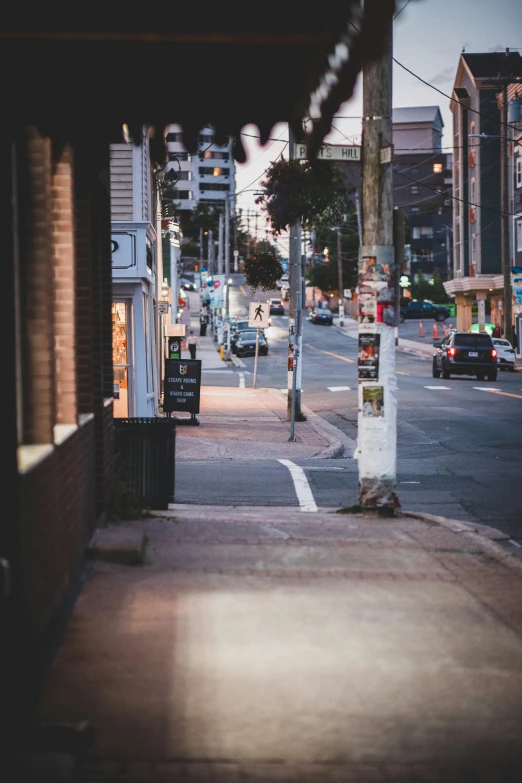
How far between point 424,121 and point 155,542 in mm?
124328

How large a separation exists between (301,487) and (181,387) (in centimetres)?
903

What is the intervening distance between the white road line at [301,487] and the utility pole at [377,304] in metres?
1.69


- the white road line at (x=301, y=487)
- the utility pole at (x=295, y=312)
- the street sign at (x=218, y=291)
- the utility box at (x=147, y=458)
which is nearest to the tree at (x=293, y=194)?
the white road line at (x=301, y=487)

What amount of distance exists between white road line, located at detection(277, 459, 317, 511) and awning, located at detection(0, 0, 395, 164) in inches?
298

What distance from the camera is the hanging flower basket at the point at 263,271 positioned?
26188mm

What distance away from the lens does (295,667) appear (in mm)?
6102

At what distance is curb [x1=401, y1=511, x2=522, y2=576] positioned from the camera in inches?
376

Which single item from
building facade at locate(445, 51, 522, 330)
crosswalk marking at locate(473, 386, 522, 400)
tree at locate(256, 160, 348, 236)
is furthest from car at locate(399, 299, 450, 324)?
tree at locate(256, 160, 348, 236)

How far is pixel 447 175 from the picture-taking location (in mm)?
126875

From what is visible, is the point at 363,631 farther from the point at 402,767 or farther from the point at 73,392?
the point at 73,392

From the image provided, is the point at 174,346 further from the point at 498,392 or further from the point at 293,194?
the point at 293,194

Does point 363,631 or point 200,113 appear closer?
point 200,113

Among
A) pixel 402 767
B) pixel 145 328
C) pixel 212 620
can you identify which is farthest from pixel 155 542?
pixel 145 328

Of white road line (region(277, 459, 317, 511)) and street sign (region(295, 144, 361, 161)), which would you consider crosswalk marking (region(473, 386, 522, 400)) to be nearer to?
white road line (region(277, 459, 317, 511))
